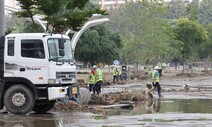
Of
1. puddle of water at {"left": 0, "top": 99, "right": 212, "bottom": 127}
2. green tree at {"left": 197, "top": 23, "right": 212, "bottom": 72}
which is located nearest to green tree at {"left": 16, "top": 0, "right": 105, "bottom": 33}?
puddle of water at {"left": 0, "top": 99, "right": 212, "bottom": 127}

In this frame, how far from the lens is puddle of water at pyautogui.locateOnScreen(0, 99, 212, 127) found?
16.1m

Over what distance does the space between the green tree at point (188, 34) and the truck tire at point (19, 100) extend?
54.6 meters

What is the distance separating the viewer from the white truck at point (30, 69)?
19.1 m

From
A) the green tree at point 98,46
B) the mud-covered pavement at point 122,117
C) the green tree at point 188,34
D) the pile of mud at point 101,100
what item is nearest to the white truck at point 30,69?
the mud-covered pavement at point 122,117

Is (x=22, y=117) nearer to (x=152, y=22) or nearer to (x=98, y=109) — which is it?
(x=98, y=109)

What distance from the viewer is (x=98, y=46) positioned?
6306 cm

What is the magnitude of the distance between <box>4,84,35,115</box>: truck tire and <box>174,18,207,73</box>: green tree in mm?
54578

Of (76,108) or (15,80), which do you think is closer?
(15,80)

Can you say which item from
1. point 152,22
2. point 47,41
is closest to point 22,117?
point 47,41

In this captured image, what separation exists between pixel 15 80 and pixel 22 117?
1.55m

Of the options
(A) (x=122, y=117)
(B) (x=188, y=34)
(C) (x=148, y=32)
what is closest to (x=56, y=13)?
(A) (x=122, y=117)

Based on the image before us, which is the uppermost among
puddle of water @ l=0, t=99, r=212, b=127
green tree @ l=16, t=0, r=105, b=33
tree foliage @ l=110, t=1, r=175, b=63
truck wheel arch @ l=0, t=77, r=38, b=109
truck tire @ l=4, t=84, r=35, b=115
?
tree foliage @ l=110, t=1, r=175, b=63

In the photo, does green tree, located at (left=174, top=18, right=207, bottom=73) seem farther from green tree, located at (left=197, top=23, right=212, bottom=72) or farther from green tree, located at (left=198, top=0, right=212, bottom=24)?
green tree, located at (left=198, top=0, right=212, bottom=24)

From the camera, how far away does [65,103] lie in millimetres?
21688
